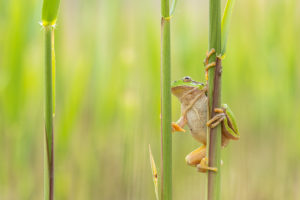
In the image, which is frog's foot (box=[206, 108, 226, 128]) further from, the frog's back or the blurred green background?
the blurred green background

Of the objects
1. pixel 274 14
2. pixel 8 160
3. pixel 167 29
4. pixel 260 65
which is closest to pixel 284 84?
pixel 260 65

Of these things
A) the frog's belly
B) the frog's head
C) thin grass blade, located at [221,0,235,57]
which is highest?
thin grass blade, located at [221,0,235,57]

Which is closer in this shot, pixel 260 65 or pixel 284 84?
pixel 284 84

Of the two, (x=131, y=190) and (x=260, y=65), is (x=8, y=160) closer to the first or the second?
(x=131, y=190)

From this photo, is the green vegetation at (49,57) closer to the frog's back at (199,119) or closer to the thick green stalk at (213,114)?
the thick green stalk at (213,114)

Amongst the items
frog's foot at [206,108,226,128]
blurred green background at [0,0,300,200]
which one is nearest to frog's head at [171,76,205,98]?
frog's foot at [206,108,226,128]

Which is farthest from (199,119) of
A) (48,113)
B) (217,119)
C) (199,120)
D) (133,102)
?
(133,102)

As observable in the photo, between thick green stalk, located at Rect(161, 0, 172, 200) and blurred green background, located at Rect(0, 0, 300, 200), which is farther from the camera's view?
blurred green background, located at Rect(0, 0, 300, 200)
